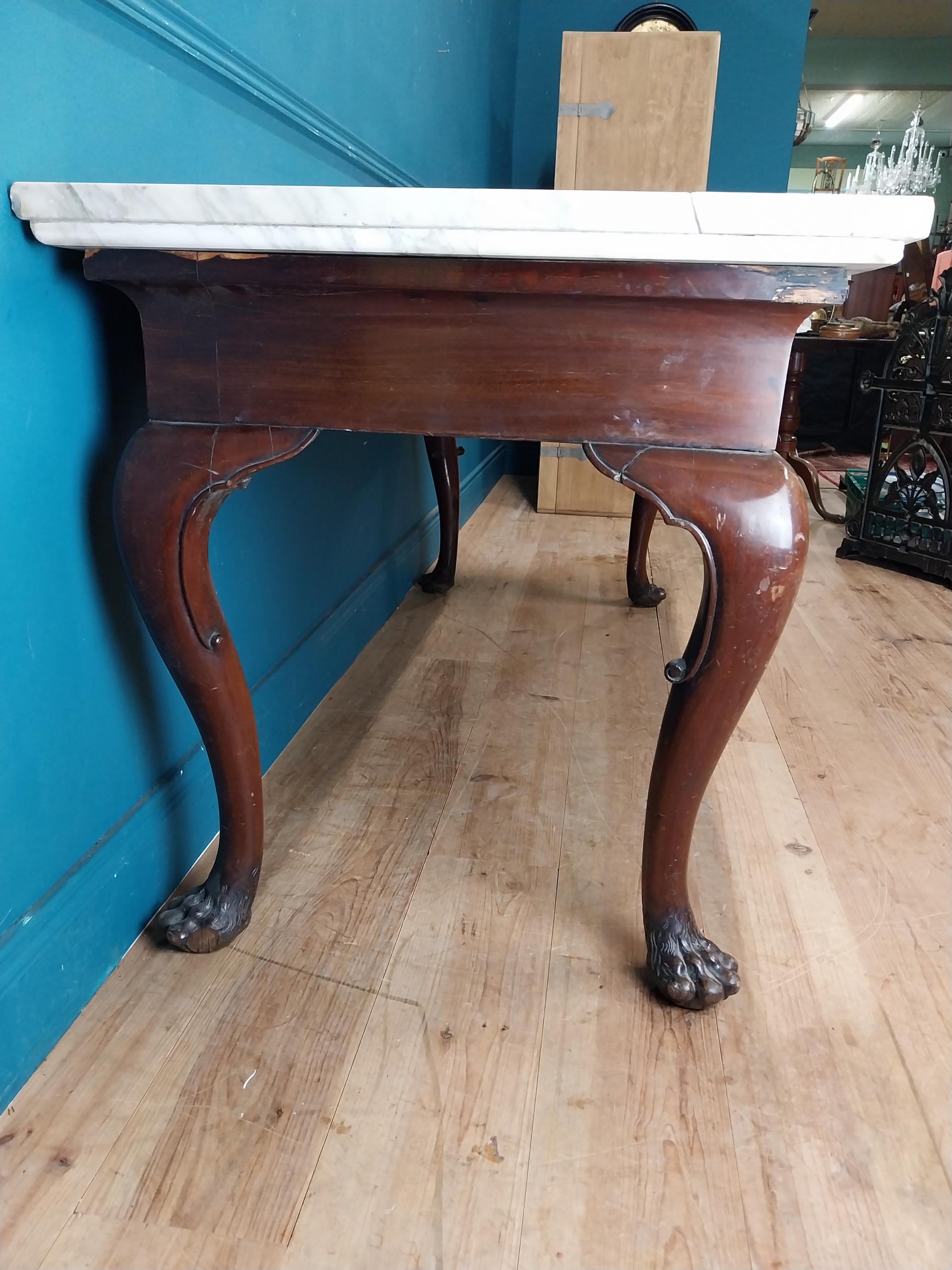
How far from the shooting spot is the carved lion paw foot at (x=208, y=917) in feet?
2.85

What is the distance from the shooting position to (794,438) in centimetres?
288

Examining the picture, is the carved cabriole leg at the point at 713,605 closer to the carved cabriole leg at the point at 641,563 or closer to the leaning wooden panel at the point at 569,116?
the carved cabriole leg at the point at 641,563

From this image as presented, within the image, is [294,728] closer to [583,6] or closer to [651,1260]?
[651,1260]

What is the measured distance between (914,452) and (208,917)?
219 centimetres

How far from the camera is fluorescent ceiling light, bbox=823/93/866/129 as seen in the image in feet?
26.6

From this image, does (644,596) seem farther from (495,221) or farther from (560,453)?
(495,221)

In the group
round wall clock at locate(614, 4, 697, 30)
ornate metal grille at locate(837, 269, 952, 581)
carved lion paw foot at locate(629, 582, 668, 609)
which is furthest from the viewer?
round wall clock at locate(614, 4, 697, 30)

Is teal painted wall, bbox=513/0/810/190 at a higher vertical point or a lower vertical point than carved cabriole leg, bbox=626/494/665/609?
higher

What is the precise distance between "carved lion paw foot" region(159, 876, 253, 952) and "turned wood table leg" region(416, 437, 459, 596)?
115 cm

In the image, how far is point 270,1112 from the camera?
698 millimetres

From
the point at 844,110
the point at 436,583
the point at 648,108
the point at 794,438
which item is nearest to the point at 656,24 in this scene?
the point at 648,108

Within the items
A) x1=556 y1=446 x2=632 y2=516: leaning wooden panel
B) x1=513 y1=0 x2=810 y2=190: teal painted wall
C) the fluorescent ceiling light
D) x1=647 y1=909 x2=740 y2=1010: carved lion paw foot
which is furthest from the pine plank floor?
the fluorescent ceiling light

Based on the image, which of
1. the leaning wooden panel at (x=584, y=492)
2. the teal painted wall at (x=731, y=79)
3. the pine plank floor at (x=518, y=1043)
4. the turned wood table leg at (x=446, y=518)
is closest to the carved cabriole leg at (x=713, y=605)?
the pine plank floor at (x=518, y=1043)

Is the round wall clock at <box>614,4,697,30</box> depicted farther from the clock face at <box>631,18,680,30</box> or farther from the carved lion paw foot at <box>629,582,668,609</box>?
the carved lion paw foot at <box>629,582,668,609</box>
